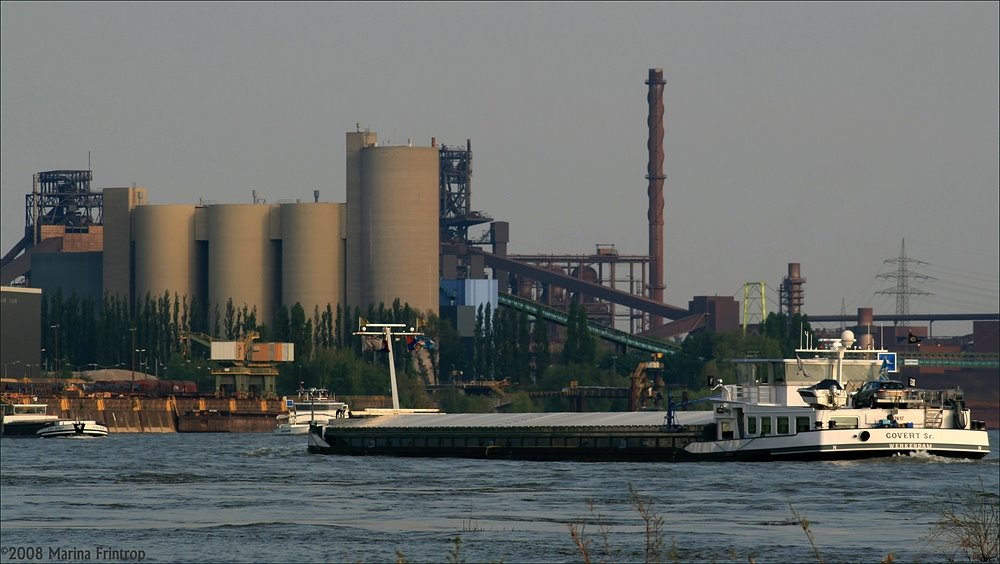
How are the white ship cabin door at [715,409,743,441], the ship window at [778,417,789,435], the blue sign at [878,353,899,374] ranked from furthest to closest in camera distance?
the blue sign at [878,353,899,374] → the white ship cabin door at [715,409,743,441] → the ship window at [778,417,789,435]

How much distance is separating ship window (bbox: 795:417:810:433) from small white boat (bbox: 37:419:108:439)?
283ft

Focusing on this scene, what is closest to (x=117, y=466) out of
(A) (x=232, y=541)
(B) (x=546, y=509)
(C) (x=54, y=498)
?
(C) (x=54, y=498)

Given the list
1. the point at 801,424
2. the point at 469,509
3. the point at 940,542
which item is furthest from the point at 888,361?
the point at 940,542

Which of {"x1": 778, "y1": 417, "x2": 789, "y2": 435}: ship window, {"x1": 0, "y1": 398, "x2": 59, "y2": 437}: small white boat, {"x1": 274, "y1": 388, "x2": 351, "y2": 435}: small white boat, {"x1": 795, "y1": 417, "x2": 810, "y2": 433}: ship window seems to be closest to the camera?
{"x1": 795, "y1": 417, "x2": 810, "y2": 433}: ship window

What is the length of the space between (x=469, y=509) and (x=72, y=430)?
10121 cm

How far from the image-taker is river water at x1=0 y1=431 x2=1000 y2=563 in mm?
46688

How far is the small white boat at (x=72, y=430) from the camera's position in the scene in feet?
507

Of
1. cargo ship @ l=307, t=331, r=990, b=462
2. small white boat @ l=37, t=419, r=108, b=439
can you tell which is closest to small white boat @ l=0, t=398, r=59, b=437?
small white boat @ l=37, t=419, r=108, b=439

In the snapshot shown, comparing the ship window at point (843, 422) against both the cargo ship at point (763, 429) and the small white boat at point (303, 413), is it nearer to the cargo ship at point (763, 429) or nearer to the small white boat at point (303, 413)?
the cargo ship at point (763, 429)

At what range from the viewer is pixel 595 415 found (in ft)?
350

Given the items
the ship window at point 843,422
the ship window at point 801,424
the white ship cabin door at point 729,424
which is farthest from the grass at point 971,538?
the white ship cabin door at point 729,424

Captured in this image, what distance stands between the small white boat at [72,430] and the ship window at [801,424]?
86.3 metres

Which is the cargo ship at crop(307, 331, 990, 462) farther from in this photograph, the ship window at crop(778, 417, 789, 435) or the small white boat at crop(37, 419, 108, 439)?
the small white boat at crop(37, 419, 108, 439)

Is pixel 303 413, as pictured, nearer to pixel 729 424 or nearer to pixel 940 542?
pixel 729 424
